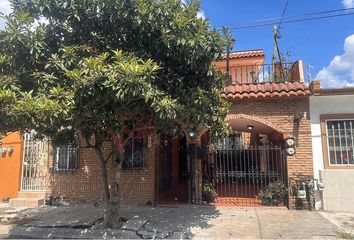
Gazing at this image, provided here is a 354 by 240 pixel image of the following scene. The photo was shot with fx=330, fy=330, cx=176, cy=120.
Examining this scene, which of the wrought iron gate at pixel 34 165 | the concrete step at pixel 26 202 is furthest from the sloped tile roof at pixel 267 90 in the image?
the concrete step at pixel 26 202

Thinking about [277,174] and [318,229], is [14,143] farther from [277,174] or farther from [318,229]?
[318,229]

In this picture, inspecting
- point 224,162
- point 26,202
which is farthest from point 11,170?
point 224,162

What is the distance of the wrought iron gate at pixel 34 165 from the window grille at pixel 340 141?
10.5m

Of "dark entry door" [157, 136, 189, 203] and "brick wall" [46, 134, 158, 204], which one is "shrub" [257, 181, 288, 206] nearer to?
"dark entry door" [157, 136, 189, 203]

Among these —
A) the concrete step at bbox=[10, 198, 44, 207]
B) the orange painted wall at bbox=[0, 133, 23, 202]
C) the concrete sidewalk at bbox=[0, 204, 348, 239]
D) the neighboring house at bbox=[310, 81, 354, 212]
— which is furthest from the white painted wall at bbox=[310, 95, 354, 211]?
the orange painted wall at bbox=[0, 133, 23, 202]

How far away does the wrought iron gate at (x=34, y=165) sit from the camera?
13.0 meters

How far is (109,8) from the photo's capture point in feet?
23.5

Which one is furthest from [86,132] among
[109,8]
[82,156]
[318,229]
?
[318,229]

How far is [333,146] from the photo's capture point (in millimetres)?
11047

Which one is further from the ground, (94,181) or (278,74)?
(278,74)

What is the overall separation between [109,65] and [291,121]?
283 inches

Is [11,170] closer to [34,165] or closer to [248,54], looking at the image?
[34,165]

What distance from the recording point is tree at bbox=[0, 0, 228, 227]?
6.21m

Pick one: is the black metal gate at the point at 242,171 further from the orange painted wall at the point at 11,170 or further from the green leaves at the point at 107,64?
the orange painted wall at the point at 11,170
